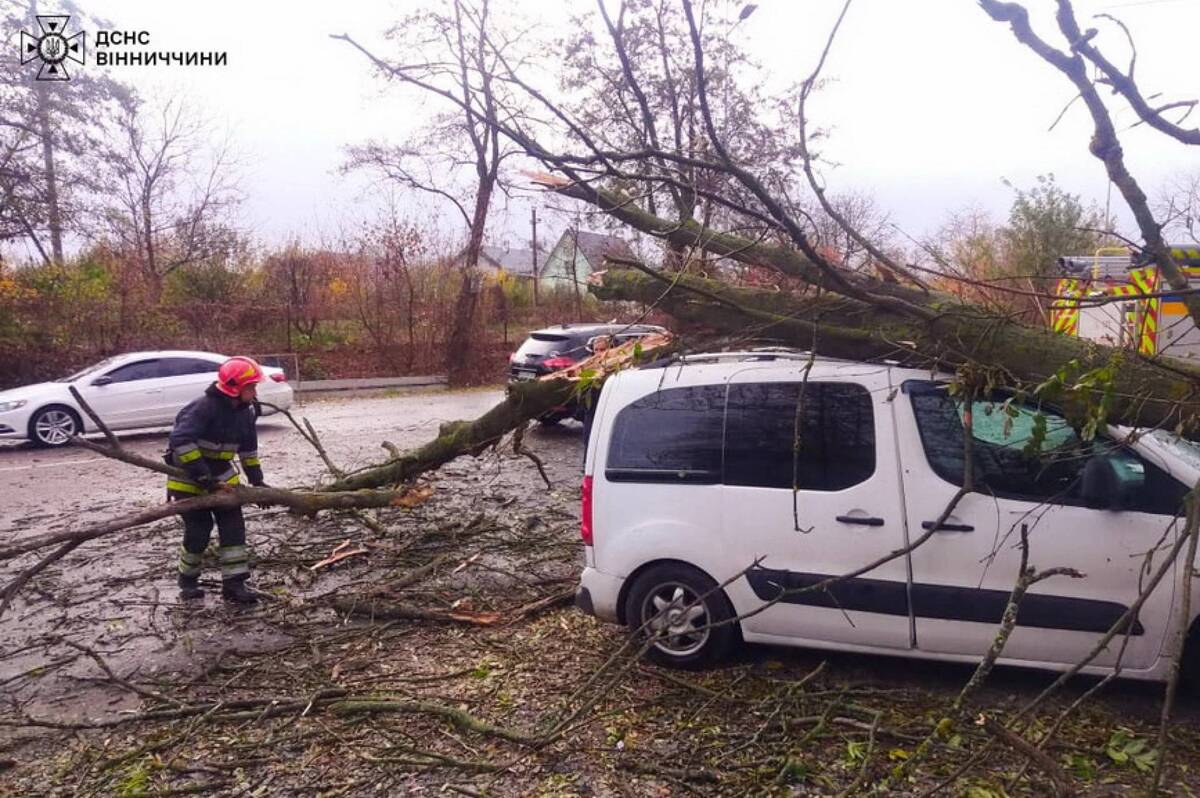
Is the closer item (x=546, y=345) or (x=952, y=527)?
(x=952, y=527)

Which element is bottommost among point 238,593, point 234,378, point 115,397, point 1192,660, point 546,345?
point 238,593

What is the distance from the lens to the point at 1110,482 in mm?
3699

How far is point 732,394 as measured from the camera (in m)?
4.41

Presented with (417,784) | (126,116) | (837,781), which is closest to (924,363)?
(837,781)

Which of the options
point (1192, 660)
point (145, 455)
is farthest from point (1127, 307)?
point (145, 455)

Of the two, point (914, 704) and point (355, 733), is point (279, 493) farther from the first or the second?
point (914, 704)

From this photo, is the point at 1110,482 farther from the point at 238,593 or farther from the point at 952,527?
the point at 238,593

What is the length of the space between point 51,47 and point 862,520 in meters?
21.7

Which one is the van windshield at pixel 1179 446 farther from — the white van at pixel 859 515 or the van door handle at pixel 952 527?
the van door handle at pixel 952 527

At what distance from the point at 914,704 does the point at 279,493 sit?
383 cm

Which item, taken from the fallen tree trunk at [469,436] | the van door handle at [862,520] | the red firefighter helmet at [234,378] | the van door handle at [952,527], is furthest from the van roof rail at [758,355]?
the red firefighter helmet at [234,378]

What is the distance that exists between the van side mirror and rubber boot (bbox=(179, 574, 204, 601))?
16.6ft

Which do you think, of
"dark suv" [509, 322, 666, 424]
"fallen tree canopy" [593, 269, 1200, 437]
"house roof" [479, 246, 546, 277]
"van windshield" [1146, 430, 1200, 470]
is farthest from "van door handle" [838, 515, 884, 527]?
"house roof" [479, 246, 546, 277]

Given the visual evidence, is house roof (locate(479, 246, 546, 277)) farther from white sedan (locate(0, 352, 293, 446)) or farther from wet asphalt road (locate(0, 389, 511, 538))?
white sedan (locate(0, 352, 293, 446))
